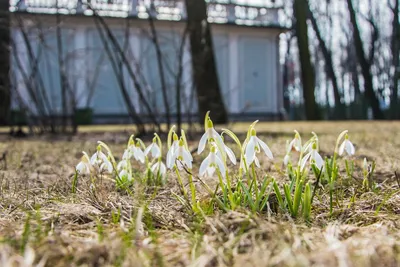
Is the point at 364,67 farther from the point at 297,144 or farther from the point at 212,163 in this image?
the point at 212,163

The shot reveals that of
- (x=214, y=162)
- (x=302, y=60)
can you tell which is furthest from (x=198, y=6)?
(x=302, y=60)

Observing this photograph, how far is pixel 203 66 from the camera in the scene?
26.3ft

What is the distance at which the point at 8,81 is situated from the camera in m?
6.82

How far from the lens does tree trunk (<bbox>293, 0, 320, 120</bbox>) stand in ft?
56.3

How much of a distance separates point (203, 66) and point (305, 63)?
10.4 metres

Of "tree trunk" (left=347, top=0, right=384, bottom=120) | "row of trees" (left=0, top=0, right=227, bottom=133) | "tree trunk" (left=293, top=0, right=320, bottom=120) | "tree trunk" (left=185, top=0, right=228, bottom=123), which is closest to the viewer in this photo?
"row of trees" (left=0, top=0, right=227, bottom=133)

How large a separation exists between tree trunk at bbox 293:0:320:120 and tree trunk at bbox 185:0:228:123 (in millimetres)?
6975

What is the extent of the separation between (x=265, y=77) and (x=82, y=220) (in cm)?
2079

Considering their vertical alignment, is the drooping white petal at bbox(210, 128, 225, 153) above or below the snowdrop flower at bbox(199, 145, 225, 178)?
above

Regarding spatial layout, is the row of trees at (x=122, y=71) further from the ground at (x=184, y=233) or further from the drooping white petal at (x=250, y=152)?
the drooping white petal at (x=250, y=152)

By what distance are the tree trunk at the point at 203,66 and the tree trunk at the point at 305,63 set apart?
6975mm

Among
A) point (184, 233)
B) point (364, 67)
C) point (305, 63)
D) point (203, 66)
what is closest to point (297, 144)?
point (184, 233)

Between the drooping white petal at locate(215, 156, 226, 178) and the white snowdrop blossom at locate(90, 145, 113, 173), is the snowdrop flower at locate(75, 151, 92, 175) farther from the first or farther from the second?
the drooping white petal at locate(215, 156, 226, 178)

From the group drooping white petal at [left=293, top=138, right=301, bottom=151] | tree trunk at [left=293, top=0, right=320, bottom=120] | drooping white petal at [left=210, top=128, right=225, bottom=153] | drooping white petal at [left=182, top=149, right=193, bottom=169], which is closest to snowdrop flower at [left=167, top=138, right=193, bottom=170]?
drooping white petal at [left=182, top=149, right=193, bottom=169]
